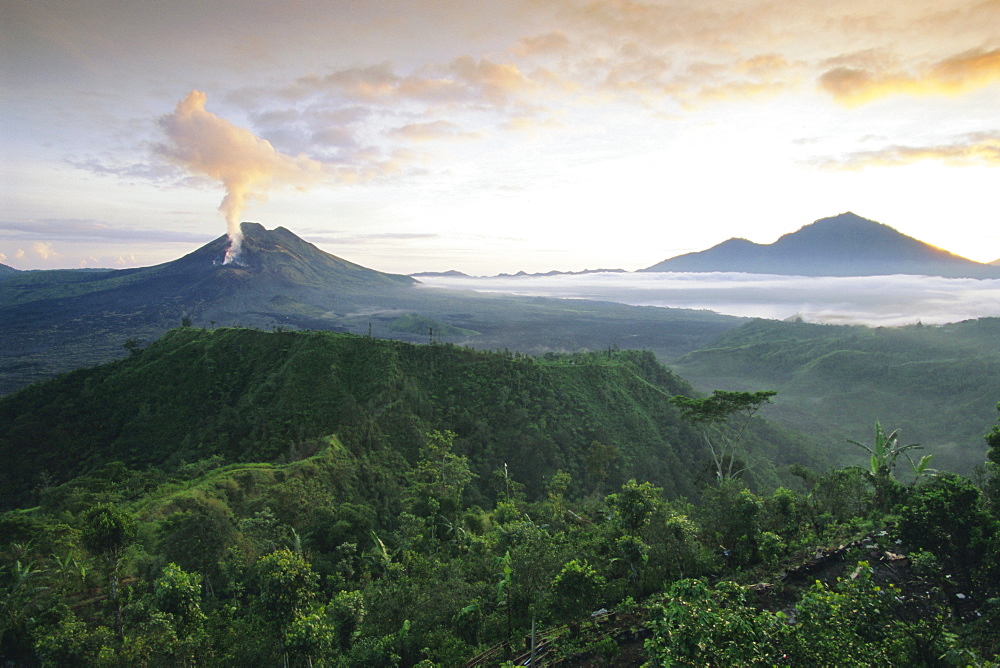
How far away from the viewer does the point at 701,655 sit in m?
8.38

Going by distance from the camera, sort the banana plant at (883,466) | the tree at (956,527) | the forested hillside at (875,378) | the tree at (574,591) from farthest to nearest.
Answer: the forested hillside at (875,378)
the banana plant at (883,466)
the tree at (956,527)
the tree at (574,591)

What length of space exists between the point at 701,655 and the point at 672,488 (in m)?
46.9

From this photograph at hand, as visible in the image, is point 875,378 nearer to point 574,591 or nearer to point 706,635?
point 574,591

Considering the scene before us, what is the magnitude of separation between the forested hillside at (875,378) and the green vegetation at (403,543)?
69631 mm

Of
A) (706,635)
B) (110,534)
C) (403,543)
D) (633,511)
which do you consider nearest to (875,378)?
(633,511)

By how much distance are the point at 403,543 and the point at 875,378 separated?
139m

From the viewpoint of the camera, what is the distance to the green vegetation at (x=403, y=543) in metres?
13.0

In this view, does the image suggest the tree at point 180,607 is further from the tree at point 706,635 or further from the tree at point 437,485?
the tree at point 437,485

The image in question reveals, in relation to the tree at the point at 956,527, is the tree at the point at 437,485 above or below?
below

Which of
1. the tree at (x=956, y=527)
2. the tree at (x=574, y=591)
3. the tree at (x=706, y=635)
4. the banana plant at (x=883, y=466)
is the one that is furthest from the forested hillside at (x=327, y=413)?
the tree at (x=706, y=635)

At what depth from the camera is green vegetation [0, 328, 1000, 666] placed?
1305 cm

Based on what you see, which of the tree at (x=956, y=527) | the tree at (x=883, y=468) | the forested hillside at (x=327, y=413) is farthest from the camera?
the forested hillside at (x=327, y=413)

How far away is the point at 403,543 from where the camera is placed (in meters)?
26.2

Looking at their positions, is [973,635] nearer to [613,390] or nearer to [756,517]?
[756,517]
